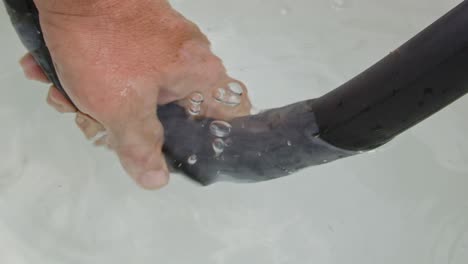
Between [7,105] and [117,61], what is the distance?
28cm

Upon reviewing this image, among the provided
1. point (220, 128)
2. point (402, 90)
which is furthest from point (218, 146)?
point (402, 90)

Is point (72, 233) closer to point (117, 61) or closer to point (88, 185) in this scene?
point (88, 185)

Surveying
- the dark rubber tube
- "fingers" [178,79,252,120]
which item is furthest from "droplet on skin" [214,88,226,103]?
the dark rubber tube

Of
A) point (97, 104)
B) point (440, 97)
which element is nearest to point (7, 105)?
point (97, 104)

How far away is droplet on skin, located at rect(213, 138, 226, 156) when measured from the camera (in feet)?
1.67

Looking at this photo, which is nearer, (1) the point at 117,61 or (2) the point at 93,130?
(1) the point at 117,61

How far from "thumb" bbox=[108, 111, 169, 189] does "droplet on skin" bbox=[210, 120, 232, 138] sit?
0.16ft

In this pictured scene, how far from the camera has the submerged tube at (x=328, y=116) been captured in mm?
351

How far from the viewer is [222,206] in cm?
77

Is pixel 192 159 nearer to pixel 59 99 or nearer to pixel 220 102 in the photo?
pixel 220 102

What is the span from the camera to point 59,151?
2.50ft

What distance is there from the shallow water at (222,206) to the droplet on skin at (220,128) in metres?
0.21

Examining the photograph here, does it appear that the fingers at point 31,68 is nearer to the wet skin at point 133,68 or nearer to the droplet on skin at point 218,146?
the wet skin at point 133,68

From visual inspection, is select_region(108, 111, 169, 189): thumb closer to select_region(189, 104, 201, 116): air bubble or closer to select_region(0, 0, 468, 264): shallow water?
select_region(189, 104, 201, 116): air bubble
